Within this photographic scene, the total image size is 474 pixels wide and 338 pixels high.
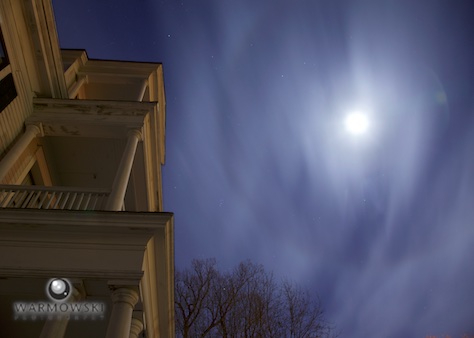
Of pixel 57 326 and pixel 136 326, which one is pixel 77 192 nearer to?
pixel 57 326

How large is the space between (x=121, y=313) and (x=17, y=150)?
5.94m

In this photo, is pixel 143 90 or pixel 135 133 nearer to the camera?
pixel 135 133

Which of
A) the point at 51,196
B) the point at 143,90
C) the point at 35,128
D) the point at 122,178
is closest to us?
the point at 51,196

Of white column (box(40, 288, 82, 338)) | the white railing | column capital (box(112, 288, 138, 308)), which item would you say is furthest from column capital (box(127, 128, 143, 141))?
column capital (box(112, 288, 138, 308))

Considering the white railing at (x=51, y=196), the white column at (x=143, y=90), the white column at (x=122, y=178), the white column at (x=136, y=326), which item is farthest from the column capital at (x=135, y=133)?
the white column at (x=136, y=326)

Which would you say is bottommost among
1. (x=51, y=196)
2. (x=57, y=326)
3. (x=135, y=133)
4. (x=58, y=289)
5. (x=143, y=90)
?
(x=57, y=326)

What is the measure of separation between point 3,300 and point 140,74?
10.6 meters

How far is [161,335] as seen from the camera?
859cm

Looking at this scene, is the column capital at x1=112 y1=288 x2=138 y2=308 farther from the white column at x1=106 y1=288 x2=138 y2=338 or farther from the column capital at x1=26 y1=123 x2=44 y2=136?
the column capital at x1=26 y1=123 x2=44 y2=136

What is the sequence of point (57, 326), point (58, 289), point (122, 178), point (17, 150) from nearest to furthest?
point (58, 289), point (57, 326), point (122, 178), point (17, 150)

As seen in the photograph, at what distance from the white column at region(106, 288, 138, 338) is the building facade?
2 cm

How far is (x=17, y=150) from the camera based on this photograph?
30.3 feet

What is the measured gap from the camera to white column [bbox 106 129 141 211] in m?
7.56

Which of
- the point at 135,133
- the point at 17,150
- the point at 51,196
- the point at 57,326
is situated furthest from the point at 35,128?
the point at 57,326
